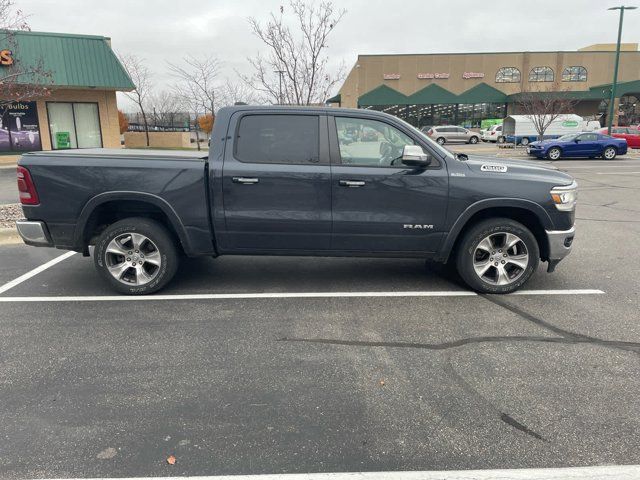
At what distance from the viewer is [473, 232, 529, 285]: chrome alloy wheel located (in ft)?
16.1

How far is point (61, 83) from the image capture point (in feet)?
63.8

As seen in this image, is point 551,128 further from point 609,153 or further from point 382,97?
point 382,97

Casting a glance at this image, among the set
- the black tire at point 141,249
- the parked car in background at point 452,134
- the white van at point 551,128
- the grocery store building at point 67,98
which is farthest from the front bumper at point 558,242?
the parked car in background at point 452,134

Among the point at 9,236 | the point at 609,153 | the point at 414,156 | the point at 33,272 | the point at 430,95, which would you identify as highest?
the point at 430,95

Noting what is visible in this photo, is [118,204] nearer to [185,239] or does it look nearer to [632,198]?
[185,239]

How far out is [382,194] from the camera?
471 cm

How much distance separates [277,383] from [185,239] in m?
2.18

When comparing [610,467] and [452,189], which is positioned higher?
[452,189]

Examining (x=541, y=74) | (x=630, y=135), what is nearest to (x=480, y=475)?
(x=630, y=135)

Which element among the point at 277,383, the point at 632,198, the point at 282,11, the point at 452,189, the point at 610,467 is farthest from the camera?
the point at 282,11

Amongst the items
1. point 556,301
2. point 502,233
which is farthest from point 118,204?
point 556,301

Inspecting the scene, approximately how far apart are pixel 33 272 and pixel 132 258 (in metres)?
1.77

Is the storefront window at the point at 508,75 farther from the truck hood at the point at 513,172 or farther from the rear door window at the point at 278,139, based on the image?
the rear door window at the point at 278,139

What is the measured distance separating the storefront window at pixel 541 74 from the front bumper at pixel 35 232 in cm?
5530
